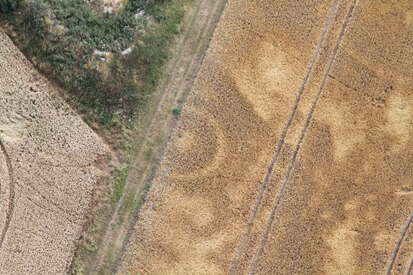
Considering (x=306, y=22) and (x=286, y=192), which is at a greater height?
(x=306, y=22)

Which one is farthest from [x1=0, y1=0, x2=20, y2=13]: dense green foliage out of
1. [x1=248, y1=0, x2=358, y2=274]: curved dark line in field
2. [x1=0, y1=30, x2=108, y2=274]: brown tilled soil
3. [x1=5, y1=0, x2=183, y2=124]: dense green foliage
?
[x1=248, y1=0, x2=358, y2=274]: curved dark line in field

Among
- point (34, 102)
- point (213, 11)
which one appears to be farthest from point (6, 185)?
point (213, 11)

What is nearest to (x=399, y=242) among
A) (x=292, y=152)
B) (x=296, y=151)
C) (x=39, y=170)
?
(x=296, y=151)

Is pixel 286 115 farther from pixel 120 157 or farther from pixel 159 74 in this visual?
pixel 120 157

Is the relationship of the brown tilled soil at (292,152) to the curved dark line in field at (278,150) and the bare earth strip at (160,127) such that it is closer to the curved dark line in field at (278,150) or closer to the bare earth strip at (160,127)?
the curved dark line in field at (278,150)

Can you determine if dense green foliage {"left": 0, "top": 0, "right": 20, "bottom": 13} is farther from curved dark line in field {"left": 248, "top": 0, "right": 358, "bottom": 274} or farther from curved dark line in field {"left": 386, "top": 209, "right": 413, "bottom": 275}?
curved dark line in field {"left": 386, "top": 209, "right": 413, "bottom": 275}

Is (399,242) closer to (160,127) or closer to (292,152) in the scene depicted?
(292,152)
